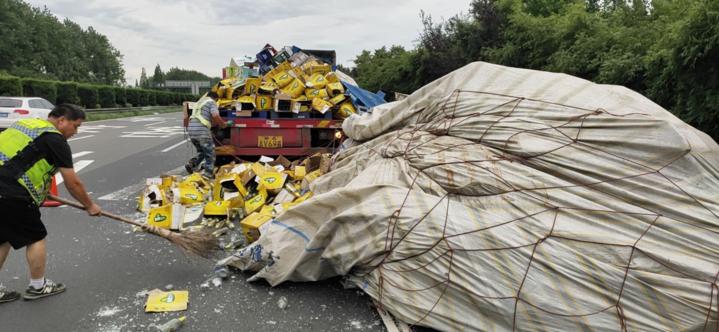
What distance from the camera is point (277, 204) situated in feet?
15.8

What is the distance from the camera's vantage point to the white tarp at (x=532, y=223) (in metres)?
2.34

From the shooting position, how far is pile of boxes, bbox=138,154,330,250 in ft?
14.1

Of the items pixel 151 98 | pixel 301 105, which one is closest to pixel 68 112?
pixel 301 105

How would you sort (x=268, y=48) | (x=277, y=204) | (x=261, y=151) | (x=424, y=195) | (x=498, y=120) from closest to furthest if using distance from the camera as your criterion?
(x=424, y=195) → (x=498, y=120) → (x=277, y=204) → (x=261, y=151) → (x=268, y=48)

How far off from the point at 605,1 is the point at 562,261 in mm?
10804

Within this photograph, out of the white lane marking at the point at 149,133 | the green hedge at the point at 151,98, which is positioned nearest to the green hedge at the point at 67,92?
the white lane marking at the point at 149,133

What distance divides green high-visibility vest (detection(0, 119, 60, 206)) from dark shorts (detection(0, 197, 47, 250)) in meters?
0.08

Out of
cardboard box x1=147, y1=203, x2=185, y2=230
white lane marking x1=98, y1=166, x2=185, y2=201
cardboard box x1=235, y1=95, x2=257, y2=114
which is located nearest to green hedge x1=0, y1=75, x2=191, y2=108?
white lane marking x1=98, y1=166, x2=185, y2=201

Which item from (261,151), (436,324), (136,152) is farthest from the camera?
(136,152)

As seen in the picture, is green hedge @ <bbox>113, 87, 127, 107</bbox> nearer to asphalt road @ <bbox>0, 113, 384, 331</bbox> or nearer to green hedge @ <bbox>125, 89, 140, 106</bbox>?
green hedge @ <bbox>125, 89, 140, 106</bbox>

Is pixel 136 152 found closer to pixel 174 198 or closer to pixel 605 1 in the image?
pixel 174 198

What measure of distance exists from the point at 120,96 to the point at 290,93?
37.4 m

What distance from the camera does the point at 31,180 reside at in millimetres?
3029

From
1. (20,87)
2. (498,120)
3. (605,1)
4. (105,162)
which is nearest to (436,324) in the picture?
(498,120)
